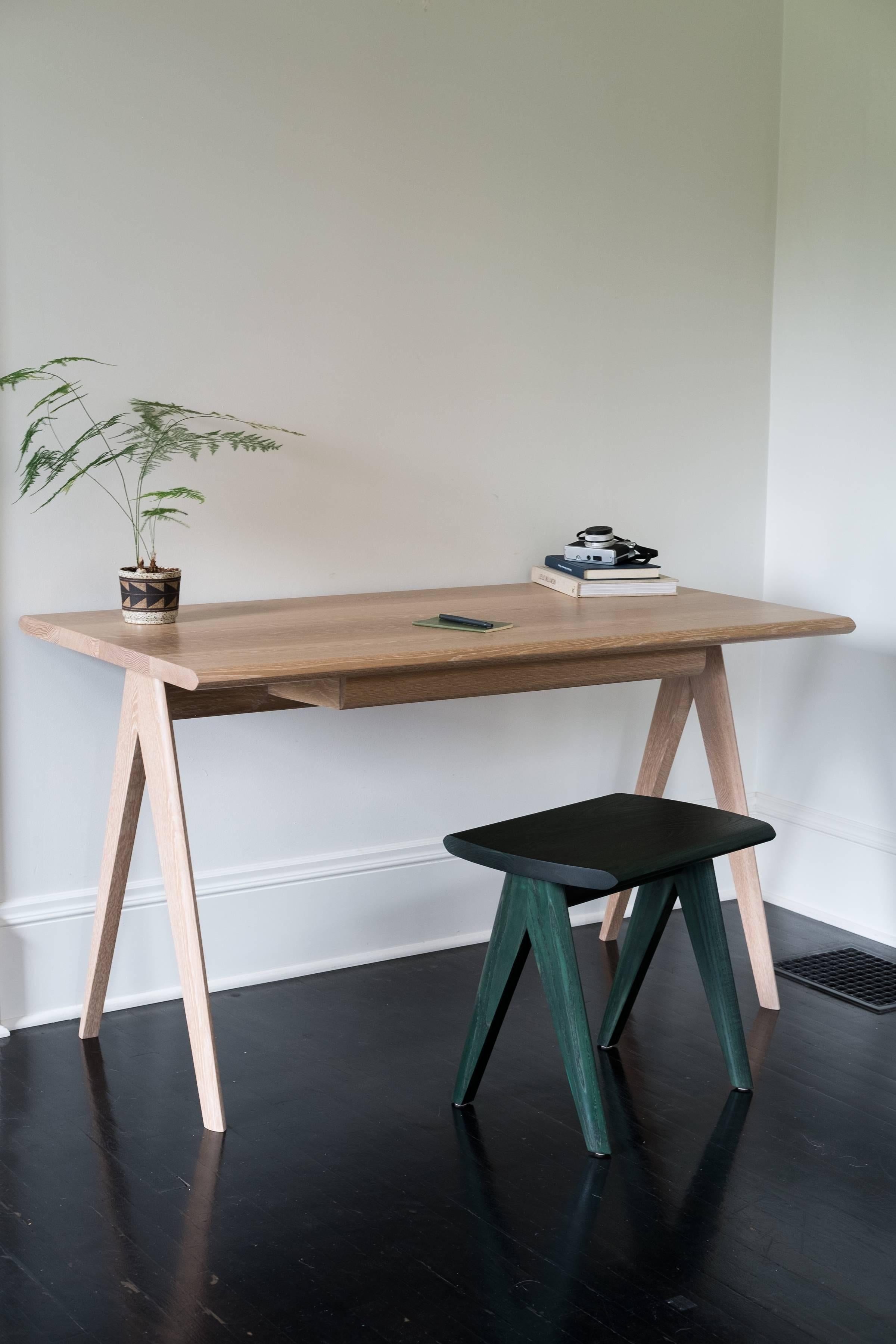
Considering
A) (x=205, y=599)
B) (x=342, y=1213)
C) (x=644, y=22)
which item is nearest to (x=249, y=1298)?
(x=342, y=1213)

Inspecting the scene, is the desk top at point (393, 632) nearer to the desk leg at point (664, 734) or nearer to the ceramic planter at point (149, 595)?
the ceramic planter at point (149, 595)

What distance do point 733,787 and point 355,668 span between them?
106 cm

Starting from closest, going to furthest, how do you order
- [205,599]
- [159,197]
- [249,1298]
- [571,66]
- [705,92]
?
[249,1298]
[159,197]
[205,599]
[571,66]
[705,92]

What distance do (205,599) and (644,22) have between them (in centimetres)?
171

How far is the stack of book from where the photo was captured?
2.66 metres

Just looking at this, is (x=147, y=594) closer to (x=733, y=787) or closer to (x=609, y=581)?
(x=609, y=581)

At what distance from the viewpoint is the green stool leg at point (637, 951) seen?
2242mm

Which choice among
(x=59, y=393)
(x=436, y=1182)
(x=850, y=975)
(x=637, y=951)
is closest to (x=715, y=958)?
(x=637, y=951)

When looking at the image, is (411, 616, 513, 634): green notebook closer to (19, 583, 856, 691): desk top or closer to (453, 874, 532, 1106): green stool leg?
(19, 583, 856, 691): desk top

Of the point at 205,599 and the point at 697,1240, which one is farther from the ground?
the point at 205,599

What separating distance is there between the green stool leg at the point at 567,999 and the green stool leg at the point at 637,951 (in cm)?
31

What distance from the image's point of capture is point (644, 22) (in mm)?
2943

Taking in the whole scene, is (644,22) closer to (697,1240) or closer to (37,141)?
(37,141)

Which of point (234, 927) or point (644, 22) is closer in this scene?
point (234, 927)
